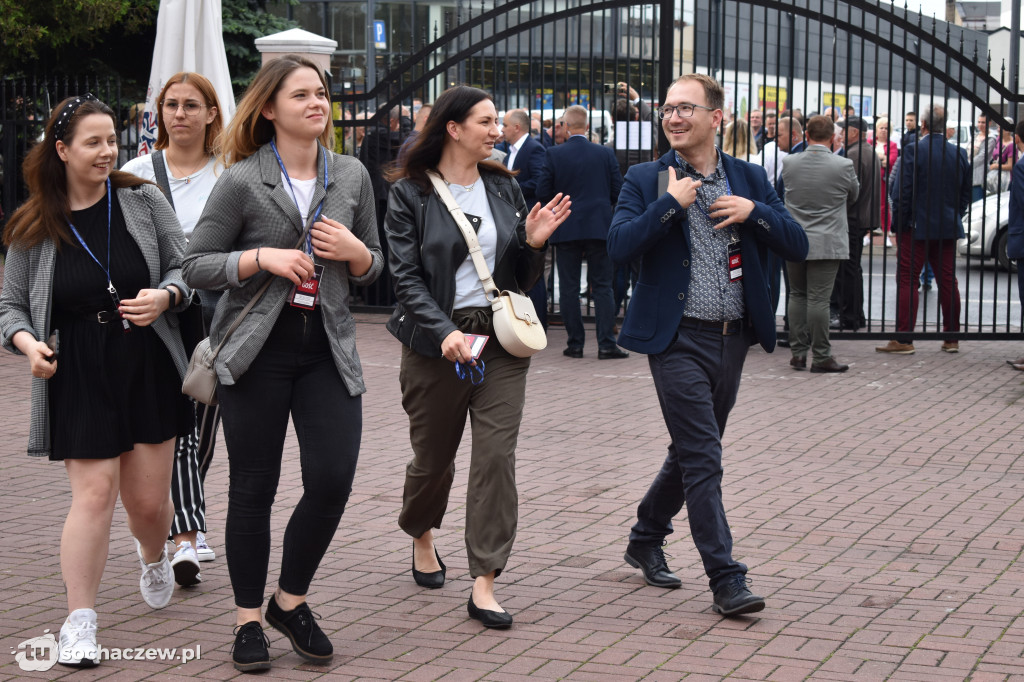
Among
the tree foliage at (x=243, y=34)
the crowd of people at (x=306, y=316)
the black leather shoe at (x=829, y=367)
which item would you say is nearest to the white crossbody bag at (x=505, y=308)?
the crowd of people at (x=306, y=316)

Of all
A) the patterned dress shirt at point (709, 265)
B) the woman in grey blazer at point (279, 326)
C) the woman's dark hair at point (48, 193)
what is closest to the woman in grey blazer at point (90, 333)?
the woman's dark hair at point (48, 193)

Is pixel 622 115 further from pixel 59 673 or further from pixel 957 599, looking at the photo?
pixel 59 673

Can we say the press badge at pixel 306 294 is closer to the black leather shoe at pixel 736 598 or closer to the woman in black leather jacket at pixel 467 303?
the woman in black leather jacket at pixel 467 303

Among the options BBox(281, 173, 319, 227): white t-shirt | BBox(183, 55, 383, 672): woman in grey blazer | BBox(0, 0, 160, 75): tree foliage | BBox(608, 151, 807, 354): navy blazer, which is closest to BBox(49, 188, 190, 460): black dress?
BBox(183, 55, 383, 672): woman in grey blazer

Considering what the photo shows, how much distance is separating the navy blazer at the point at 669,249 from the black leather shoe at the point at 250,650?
1587 millimetres

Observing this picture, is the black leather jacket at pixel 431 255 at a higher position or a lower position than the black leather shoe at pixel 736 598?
higher

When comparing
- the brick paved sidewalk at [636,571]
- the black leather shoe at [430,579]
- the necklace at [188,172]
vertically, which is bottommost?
the brick paved sidewalk at [636,571]

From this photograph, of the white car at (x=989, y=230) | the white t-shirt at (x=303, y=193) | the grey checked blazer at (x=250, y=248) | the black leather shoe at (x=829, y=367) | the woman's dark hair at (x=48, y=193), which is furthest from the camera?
the white car at (x=989, y=230)

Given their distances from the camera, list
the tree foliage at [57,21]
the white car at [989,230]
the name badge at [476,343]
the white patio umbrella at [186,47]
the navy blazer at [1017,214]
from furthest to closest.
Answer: the white car at [989,230] < the tree foliage at [57,21] < the navy blazer at [1017,214] < the white patio umbrella at [186,47] < the name badge at [476,343]

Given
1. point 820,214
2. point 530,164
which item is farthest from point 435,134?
point 530,164

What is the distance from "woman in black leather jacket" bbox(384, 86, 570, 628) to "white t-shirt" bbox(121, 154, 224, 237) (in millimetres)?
749

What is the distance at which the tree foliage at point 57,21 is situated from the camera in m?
15.9

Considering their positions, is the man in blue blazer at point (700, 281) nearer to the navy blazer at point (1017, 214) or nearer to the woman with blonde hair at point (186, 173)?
the woman with blonde hair at point (186, 173)

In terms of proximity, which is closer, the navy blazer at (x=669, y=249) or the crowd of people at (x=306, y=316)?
the crowd of people at (x=306, y=316)
